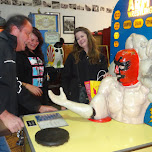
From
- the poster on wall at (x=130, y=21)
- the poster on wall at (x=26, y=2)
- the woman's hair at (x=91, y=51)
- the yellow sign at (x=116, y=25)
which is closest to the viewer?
the poster on wall at (x=130, y=21)

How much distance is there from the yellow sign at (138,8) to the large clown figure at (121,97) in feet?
0.98

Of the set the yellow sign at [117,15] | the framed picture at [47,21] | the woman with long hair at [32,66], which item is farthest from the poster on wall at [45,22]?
the yellow sign at [117,15]

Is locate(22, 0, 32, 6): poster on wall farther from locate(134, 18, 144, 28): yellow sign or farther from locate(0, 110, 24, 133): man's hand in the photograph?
locate(0, 110, 24, 133): man's hand

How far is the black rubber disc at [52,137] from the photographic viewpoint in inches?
36.7

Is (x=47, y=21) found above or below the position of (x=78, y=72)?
above

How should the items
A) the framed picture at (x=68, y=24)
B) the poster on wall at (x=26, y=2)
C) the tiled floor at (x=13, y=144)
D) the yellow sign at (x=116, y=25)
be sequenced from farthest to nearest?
the framed picture at (x=68, y=24) < the poster on wall at (x=26, y=2) < the tiled floor at (x=13, y=144) < the yellow sign at (x=116, y=25)

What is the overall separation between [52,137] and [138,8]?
103 cm

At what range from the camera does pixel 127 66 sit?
1.12 m

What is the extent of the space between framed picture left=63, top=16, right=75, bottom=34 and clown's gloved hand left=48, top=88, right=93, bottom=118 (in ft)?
10.8

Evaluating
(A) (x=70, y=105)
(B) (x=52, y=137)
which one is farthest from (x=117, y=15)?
(B) (x=52, y=137)

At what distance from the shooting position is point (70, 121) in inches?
49.8

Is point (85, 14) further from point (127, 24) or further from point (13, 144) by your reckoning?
point (13, 144)

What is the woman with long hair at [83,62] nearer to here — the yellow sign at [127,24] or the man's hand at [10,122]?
the yellow sign at [127,24]

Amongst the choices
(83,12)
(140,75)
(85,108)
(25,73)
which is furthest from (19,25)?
(83,12)
